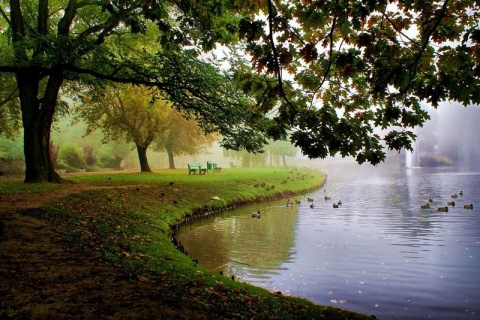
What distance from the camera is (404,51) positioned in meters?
6.45

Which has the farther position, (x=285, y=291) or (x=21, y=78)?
(x=21, y=78)

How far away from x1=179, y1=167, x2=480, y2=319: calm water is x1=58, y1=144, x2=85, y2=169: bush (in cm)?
3665

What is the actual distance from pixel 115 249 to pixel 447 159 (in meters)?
126

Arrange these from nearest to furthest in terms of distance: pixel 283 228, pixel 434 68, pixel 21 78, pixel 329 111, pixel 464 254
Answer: pixel 434 68 < pixel 329 111 < pixel 464 254 < pixel 283 228 < pixel 21 78

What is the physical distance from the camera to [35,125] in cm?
2042

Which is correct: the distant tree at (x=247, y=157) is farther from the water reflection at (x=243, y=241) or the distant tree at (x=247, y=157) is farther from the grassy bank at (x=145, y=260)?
the grassy bank at (x=145, y=260)

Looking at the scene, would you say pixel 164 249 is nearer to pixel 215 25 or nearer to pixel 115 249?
pixel 115 249

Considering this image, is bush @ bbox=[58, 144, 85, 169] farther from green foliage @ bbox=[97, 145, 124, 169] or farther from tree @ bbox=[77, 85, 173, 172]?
tree @ bbox=[77, 85, 173, 172]

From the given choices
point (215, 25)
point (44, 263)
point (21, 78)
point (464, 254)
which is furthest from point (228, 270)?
point (21, 78)

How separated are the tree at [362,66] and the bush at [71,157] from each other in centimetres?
4992

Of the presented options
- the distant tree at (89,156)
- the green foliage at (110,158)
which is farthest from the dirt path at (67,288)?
the green foliage at (110,158)

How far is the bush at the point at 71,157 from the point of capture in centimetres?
5047

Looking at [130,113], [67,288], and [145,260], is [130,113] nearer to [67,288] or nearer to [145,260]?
[145,260]

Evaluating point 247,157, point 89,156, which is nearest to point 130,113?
point 89,156
